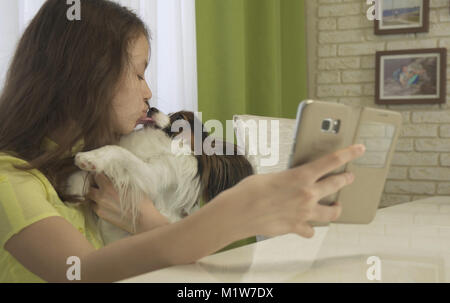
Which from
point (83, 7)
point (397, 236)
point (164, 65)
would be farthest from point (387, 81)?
point (83, 7)

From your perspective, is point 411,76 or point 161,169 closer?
point 161,169

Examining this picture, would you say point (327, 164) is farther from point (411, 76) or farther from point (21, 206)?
point (411, 76)

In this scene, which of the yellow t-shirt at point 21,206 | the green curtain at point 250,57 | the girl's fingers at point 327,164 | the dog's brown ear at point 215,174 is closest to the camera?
the girl's fingers at point 327,164

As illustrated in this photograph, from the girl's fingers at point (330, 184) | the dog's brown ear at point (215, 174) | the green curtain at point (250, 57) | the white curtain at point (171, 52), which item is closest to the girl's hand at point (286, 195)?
the girl's fingers at point (330, 184)

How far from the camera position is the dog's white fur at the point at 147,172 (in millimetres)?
1025

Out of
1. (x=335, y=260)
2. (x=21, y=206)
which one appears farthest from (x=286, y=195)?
(x=21, y=206)

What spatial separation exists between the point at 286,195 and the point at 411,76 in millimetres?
2239

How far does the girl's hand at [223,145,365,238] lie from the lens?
66 cm

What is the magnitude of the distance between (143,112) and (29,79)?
0.90 ft

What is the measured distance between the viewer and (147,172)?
1.09 meters

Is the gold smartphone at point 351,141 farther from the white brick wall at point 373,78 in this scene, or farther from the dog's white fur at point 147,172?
the white brick wall at point 373,78

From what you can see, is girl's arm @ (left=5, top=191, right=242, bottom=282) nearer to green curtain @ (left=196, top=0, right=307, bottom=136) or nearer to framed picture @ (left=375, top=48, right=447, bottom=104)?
green curtain @ (left=196, top=0, right=307, bottom=136)

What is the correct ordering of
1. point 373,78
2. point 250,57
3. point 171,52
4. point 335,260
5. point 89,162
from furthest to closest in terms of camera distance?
point 373,78, point 250,57, point 171,52, point 89,162, point 335,260

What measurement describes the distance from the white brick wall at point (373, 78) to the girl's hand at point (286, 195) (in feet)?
7.04
